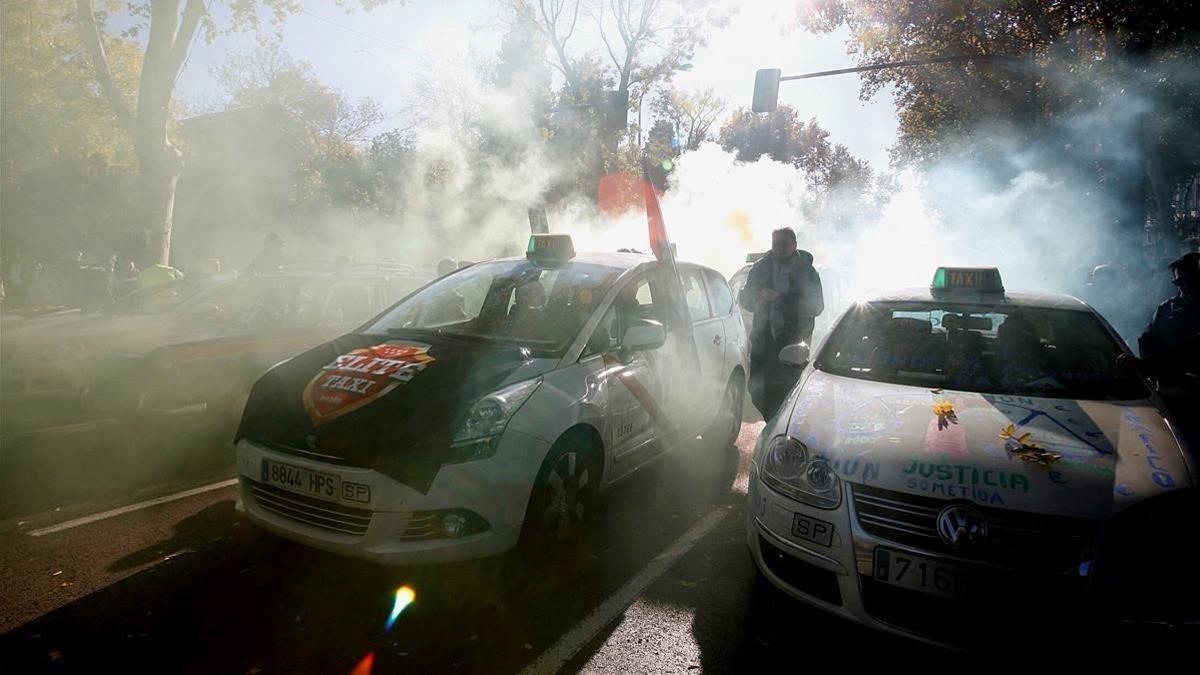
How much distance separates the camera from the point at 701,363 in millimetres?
4961

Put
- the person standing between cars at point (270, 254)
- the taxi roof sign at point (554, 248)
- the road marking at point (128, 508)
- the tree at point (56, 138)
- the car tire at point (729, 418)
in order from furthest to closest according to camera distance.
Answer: the tree at point (56, 138) → the person standing between cars at point (270, 254) → the car tire at point (729, 418) → the taxi roof sign at point (554, 248) → the road marking at point (128, 508)

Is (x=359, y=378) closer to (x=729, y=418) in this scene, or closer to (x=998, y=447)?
(x=998, y=447)

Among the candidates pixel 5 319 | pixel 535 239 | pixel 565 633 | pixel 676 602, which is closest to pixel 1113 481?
Result: pixel 676 602

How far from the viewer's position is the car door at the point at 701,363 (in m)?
4.68

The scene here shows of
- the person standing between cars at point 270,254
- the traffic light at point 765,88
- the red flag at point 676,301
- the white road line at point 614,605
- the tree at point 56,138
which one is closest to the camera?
the white road line at point 614,605

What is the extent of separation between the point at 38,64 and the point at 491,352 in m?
20.6

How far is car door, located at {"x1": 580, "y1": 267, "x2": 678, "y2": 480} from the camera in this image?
3721 mm

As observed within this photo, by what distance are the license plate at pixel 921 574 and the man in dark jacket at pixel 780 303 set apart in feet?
11.0

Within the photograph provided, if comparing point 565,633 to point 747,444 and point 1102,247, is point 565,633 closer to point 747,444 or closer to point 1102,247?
point 747,444

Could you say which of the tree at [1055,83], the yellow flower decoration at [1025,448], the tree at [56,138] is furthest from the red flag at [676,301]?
the tree at [56,138]

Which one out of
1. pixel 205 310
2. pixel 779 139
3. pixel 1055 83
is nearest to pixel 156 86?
pixel 205 310

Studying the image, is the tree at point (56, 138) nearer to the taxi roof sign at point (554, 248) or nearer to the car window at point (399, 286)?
the car window at point (399, 286)

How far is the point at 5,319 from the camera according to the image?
6.09 metres

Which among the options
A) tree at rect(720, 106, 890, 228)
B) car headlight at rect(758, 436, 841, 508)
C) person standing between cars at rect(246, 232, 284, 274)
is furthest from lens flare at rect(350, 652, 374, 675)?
tree at rect(720, 106, 890, 228)
